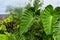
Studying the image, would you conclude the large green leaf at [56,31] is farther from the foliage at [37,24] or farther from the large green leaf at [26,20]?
the large green leaf at [26,20]

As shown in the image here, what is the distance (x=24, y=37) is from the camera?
4836 mm

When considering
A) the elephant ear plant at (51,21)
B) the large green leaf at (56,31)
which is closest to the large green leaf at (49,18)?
the elephant ear plant at (51,21)

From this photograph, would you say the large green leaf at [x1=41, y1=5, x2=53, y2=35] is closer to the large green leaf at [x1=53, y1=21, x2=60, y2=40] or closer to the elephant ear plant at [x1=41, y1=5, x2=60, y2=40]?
the elephant ear plant at [x1=41, y1=5, x2=60, y2=40]

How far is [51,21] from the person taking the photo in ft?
15.0

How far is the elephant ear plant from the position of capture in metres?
4.28

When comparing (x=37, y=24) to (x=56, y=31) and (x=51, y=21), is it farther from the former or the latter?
(x=56, y=31)

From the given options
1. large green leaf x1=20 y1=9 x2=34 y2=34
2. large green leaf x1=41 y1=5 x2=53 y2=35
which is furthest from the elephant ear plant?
large green leaf x1=20 y1=9 x2=34 y2=34

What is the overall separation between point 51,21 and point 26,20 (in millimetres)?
645

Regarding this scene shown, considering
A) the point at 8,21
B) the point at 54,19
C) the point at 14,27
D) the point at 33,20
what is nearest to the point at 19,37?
the point at 33,20

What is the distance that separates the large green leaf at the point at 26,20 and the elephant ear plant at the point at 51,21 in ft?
1.16

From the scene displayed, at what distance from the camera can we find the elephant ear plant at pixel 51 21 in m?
4.28

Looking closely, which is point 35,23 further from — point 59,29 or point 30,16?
point 59,29

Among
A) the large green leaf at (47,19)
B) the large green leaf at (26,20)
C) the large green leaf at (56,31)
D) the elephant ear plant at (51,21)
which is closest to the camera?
the large green leaf at (56,31)

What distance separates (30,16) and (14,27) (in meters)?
1.25
